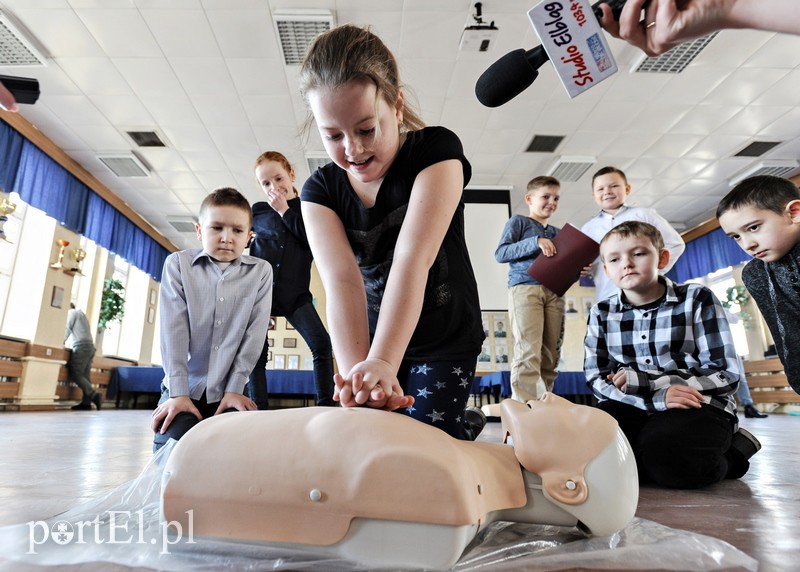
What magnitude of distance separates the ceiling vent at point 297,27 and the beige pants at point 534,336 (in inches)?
82.2

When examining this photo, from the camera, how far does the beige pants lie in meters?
2.41

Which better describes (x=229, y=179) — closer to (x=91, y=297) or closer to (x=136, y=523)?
(x=91, y=297)

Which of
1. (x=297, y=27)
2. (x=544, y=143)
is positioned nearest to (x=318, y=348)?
(x=297, y=27)

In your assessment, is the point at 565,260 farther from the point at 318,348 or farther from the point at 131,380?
the point at 131,380

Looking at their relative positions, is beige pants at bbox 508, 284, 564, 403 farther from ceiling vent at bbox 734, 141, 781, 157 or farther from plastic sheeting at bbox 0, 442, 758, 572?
ceiling vent at bbox 734, 141, 781, 157

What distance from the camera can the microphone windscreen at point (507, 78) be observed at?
80 cm

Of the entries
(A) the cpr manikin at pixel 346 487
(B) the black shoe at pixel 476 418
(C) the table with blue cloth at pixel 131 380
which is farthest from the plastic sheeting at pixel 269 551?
(C) the table with blue cloth at pixel 131 380

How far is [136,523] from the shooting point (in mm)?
642

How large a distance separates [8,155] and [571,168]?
5.17 meters

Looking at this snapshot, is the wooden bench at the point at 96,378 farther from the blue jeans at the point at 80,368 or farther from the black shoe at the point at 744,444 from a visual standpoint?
the black shoe at the point at 744,444

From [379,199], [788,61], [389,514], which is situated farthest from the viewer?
[788,61]

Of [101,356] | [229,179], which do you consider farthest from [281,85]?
[101,356]

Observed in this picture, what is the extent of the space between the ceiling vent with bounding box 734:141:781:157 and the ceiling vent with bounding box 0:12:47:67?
6.13m

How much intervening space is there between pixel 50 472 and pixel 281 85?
3.60 m
